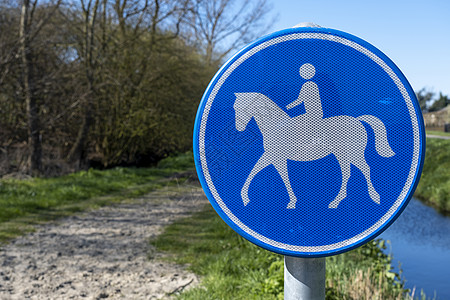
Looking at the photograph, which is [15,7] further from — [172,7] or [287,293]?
[287,293]

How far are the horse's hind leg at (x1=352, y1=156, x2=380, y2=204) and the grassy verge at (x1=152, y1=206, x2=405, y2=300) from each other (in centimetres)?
234

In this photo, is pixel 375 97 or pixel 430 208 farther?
pixel 430 208

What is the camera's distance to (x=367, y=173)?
1041 mm

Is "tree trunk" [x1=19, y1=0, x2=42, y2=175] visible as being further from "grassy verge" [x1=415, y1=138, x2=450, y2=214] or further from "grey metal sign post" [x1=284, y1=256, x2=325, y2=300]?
"grassy verge" [x1=415, y1=138, x2=450, y2=214]

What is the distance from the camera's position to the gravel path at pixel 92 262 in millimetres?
3918

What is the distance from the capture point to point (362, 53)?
3.38 feet

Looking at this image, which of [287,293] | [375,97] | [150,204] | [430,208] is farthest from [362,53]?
[430,208]

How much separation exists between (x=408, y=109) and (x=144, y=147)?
12268 mm

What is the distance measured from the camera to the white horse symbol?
40.8 inches

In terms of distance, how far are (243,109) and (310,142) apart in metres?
0.18

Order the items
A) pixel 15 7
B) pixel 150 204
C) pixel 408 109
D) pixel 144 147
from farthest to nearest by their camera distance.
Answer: pixel 144 147 → pixel 15 7 → pixel 150 204 → pixel 408 109

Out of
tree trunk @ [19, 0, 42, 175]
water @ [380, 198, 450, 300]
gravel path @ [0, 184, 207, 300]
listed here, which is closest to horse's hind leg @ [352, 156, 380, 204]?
gravel path @ [0, 184, 207, 300]

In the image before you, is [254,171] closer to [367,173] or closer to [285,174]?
[285,174]

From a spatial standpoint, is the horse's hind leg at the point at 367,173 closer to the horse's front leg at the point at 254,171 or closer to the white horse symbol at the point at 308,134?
the white horse symbol at the point at 308,134
